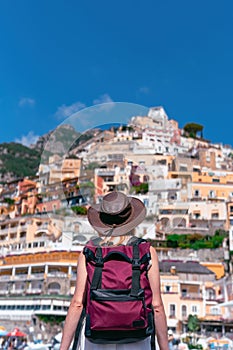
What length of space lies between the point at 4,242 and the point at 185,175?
45.1 metres

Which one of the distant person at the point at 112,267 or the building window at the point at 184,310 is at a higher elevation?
the building window at the point at 184,310

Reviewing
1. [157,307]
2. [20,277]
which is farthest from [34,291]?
[157,307]

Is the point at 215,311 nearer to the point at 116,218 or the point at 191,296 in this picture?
the point at 191,296

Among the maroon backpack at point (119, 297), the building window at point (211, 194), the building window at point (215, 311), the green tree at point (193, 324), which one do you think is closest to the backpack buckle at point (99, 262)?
the maroon backpack at point (119, 297)

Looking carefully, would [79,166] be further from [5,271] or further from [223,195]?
[223,195]

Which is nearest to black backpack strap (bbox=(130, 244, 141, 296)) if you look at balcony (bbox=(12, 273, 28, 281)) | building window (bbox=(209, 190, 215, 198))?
balcony (bbox=(12, 273, 28, 281))

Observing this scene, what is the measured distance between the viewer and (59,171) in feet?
8.87

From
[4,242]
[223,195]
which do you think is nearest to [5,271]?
[4,242]

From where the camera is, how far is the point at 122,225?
6.38ft

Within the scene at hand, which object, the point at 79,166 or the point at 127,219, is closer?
the point at 127,219

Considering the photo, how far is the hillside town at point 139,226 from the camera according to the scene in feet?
8.54

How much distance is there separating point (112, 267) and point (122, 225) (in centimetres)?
29

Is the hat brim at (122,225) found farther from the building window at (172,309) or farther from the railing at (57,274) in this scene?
the railing at (57,274)

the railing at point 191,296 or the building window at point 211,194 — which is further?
the building window at point 211,194
